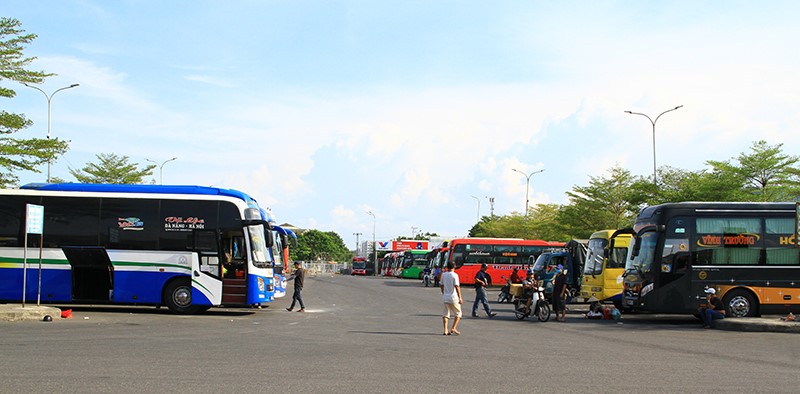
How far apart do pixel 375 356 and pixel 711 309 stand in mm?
12116

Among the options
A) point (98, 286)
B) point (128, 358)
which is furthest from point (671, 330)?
point (98, 286)

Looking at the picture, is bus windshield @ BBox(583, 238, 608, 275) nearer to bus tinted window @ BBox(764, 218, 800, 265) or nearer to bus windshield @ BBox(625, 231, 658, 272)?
bus windshield @ BBox(625, 231, 658, 272)

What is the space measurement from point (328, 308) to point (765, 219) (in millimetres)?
14009

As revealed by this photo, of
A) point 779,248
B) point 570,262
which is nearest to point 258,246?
point 779,248

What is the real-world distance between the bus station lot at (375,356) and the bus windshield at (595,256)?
6.97m

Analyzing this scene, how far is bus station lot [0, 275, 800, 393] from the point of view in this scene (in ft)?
32.1

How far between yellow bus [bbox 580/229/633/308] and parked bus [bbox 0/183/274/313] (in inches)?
500

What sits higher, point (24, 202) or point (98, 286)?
point (24, 202)

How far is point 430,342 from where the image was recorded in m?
15.4

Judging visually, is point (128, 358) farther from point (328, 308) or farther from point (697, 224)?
point (697, 224)

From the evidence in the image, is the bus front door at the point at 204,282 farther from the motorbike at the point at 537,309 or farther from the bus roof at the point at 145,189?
the motorbike at the point at 537,309

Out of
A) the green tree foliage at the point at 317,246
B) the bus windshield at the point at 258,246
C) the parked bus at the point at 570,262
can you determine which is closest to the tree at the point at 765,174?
the parked bus at the point at 570,262

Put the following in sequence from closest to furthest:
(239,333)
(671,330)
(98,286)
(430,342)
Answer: (430,342)
(239,333)
(671,330)
(98,286)

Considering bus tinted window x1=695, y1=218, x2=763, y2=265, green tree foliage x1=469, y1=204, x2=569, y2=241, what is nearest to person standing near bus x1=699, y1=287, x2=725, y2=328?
bus tinted window x1=695, y1=218, x2=763, y2=265
